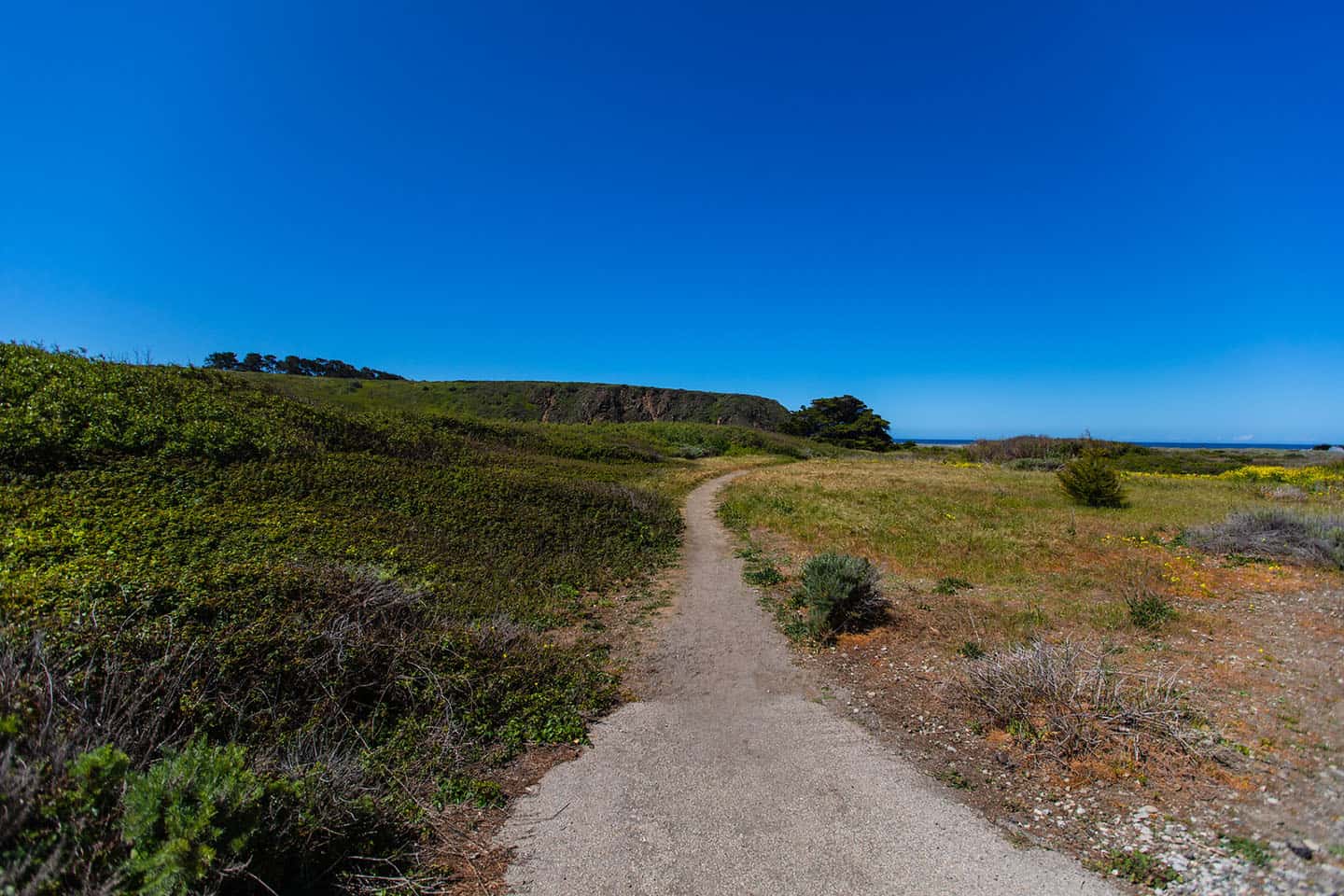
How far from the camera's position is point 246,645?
4.60 meters

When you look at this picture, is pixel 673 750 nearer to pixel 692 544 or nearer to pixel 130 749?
pixel 130 749

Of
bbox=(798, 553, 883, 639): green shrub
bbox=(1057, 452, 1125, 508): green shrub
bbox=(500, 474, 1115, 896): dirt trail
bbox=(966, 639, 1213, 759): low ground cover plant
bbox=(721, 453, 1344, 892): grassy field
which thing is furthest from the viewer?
bbox=(1057, 452, 1125, 508): green shrub

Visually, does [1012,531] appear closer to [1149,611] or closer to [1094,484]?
[1094,484]

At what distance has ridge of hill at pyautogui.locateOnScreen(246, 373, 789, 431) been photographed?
66.9 meters

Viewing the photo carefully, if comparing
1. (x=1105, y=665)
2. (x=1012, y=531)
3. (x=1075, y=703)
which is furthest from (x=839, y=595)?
(x=1012, y=531)

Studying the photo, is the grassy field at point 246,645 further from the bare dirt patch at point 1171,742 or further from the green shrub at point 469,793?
the bare dirt patch at point 1171,742

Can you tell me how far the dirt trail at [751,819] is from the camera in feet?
11.2

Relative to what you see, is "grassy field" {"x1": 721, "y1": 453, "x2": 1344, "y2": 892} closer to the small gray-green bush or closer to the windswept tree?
the small gray-green bush

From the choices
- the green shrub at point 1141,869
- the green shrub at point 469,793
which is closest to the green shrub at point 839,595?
the green shrub at point 1141,869

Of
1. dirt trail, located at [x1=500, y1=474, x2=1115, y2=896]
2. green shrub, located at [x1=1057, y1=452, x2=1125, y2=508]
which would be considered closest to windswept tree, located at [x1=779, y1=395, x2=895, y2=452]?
green shrub, located at [x1=1057, y1=452, x2=1125, y2=508]

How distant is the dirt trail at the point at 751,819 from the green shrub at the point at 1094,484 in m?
18.6

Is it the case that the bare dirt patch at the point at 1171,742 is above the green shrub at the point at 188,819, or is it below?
below

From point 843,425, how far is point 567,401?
38153mm

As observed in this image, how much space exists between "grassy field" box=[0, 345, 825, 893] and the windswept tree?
58.8 m
